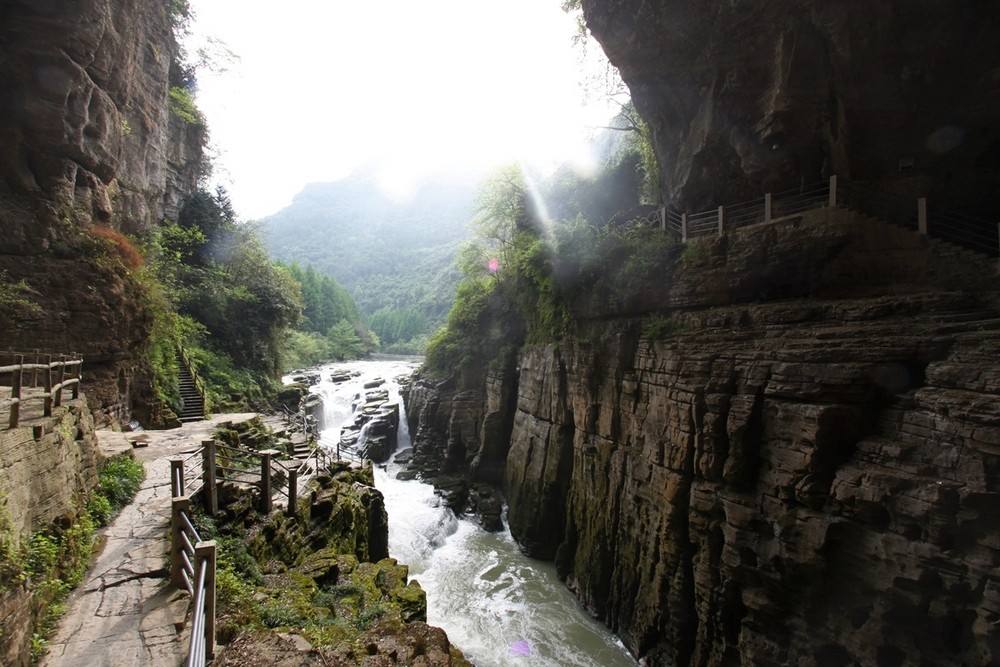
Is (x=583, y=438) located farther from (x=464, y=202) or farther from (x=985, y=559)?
(x=464, y=202)

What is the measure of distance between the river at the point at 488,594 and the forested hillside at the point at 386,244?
153 ft

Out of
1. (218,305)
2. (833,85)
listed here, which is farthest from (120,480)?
(833,85)

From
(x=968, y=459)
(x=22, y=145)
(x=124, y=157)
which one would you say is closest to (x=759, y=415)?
(x=968, y=459)

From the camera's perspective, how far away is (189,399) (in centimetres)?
1742

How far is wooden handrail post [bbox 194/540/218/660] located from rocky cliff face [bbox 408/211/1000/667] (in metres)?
8.84

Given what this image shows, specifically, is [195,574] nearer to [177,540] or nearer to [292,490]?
[177,540]

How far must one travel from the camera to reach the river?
37.9ft

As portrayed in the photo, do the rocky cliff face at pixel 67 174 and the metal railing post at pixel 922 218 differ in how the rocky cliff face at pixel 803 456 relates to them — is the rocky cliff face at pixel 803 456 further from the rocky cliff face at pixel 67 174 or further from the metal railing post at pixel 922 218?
the rocky cliff face at pixel 67 174

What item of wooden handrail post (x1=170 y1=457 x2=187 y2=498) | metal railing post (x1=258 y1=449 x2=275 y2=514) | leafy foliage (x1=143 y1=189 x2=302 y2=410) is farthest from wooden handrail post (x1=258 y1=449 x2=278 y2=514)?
leafy foliage (x1=143 y1=189 x2=302 y2=410)

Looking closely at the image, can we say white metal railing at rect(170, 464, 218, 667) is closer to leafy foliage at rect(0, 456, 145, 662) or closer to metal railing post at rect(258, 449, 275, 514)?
leafy foliage at rect(0, 456, 145, 662)

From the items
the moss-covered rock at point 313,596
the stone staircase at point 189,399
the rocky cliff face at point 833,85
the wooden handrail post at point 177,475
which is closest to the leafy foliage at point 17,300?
the stone staircase at point 189,399

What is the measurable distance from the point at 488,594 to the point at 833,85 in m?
17.6

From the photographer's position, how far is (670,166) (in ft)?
54.7

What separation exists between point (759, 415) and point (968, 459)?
A: 3035 millimetres
